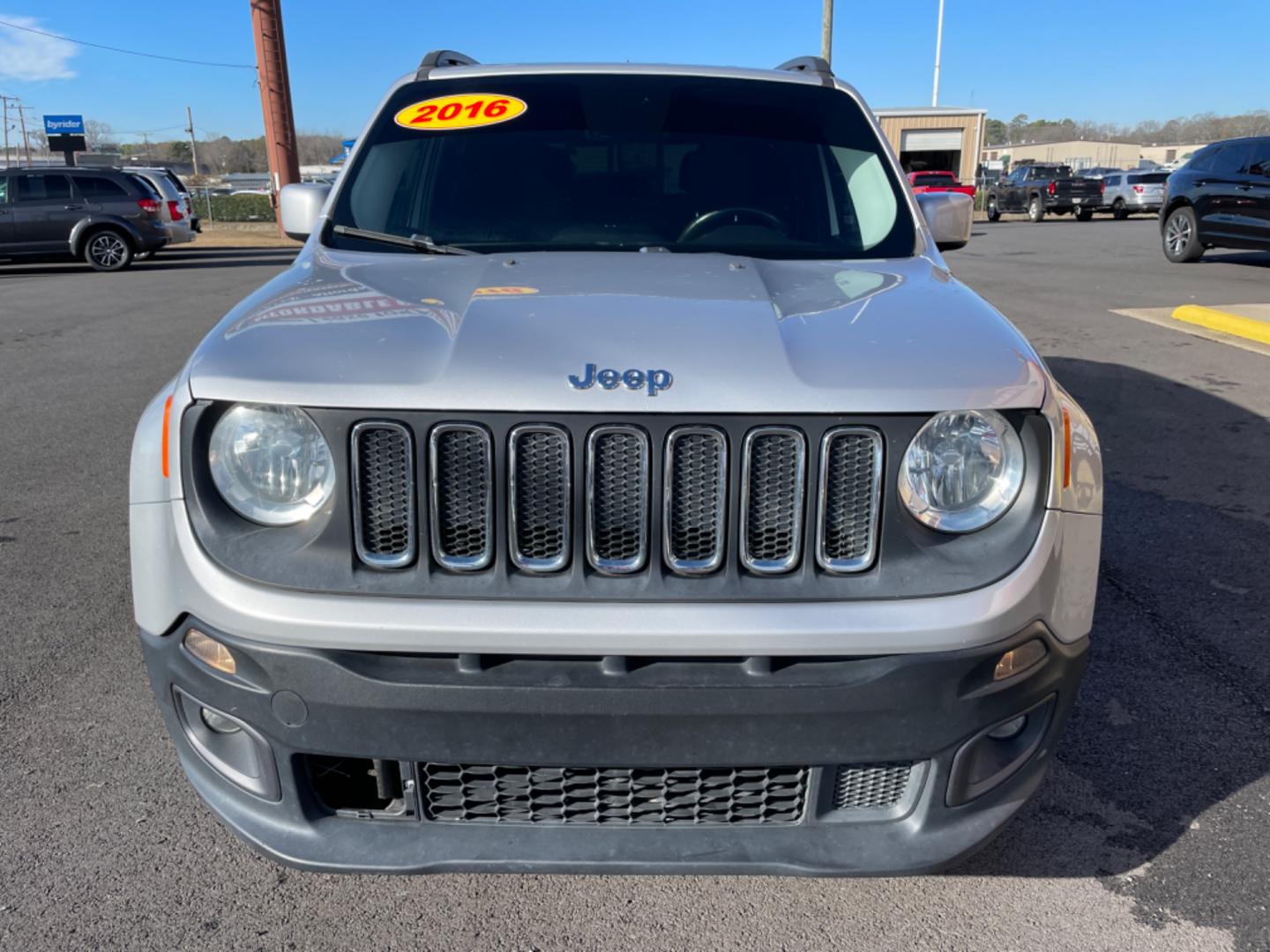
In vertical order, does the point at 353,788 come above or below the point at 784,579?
below

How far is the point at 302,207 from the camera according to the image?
3412 mm

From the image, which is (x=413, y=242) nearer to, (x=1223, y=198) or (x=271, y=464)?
(x=271, y=464)

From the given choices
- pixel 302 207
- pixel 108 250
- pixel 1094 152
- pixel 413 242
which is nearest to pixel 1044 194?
pixel 108 250

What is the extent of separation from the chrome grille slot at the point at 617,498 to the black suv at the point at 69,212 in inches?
787

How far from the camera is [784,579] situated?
1.93 metres

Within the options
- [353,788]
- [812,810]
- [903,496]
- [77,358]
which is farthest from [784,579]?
[77,358]

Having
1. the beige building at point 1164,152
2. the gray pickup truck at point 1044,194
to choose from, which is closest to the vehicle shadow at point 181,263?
the gray pickup truck at point 1044,194

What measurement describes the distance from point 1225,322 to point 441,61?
8371 millimetres

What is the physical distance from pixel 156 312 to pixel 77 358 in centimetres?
363

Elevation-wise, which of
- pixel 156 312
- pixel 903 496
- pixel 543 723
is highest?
pixel 903 496

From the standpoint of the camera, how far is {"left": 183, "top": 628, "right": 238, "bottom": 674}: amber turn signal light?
6.39 feet

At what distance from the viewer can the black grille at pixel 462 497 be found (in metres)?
1.89

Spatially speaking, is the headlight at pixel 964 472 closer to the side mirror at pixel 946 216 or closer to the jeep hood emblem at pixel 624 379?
the jeep hood emblem at pixel 624 379

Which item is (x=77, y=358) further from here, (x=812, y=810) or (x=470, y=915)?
(x=812, y=810)
